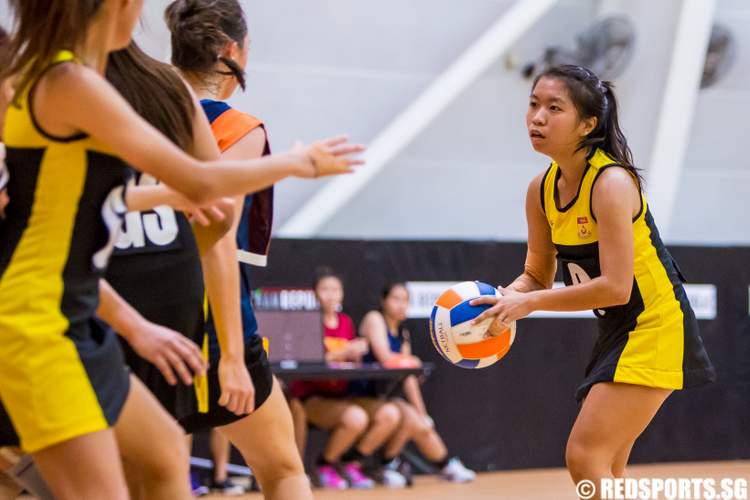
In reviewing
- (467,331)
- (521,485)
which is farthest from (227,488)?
(467,331)

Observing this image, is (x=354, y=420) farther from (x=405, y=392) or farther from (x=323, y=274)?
(x=323, y=274)

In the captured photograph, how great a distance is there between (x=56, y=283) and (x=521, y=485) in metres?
5.66

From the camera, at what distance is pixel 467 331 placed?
3.63 metres

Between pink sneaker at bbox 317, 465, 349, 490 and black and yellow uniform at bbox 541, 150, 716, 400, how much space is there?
3.81 m

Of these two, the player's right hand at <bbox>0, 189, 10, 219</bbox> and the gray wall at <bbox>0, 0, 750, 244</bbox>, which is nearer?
the player's right hand at <bbox>0, 189, 10, 219</bbox>

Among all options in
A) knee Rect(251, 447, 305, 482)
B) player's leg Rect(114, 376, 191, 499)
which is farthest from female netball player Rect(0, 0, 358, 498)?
knee Rect(251, 447, 305, 482)

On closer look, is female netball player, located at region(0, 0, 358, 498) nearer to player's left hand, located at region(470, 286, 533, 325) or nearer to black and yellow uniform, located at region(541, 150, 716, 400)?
player's left hand, located at region(470, 286, 533, 325)

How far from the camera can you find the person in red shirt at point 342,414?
728 centimetres

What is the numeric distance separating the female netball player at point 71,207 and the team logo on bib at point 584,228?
1513 millimetres

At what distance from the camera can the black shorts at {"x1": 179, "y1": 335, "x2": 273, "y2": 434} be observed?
2.84m

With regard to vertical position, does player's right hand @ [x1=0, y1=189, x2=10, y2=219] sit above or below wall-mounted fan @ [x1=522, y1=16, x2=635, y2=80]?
below

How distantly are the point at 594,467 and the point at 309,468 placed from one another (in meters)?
4.46

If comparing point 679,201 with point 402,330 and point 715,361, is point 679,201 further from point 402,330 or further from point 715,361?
point 402,330

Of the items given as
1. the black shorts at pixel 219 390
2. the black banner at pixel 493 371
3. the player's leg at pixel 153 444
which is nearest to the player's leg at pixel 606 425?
the black shorts at pixel 219 390
